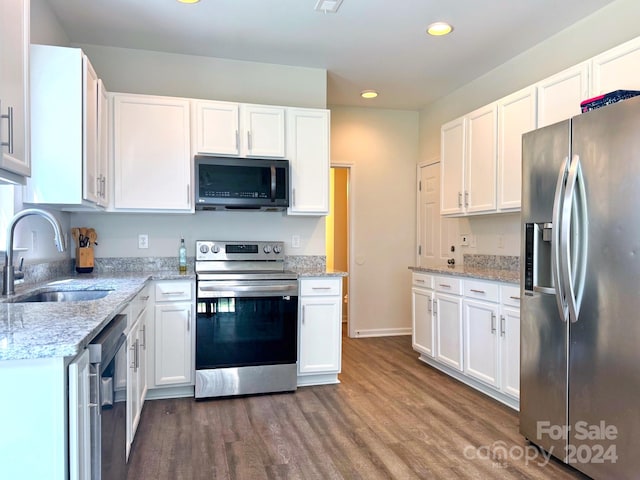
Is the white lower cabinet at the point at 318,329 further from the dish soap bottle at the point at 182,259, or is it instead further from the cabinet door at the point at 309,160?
the dish soap bottle at the point at 182,259

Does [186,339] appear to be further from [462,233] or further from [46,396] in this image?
[462,233]

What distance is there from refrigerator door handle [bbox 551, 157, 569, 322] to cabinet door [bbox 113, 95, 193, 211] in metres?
2.45

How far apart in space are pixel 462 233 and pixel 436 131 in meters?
1.27

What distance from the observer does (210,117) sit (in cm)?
336

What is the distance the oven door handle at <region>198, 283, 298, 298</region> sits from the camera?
3.07 m

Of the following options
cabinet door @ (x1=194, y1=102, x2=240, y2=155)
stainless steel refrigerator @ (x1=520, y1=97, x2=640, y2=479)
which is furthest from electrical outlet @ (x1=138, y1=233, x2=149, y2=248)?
stainless steel refrigerator @ (x1=520, y1=97, x2=640, y2=479)

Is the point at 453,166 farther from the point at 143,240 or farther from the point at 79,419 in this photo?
the point at 79,419

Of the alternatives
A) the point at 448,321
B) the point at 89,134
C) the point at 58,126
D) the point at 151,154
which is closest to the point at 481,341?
the point at 448,321

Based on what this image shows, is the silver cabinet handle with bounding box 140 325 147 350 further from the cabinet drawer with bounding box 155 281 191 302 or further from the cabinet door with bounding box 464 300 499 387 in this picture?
the cabinet door with bounding box 464 300 499 387

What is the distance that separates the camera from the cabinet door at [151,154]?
3.19 metres

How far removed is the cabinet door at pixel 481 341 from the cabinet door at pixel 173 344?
2061 millimetres

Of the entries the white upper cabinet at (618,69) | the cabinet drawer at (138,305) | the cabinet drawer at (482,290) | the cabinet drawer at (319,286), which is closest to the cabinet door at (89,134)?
the cabinet drawer at (138,305)

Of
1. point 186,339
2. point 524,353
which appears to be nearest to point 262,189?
point 186,339

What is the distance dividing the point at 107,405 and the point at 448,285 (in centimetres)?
273
